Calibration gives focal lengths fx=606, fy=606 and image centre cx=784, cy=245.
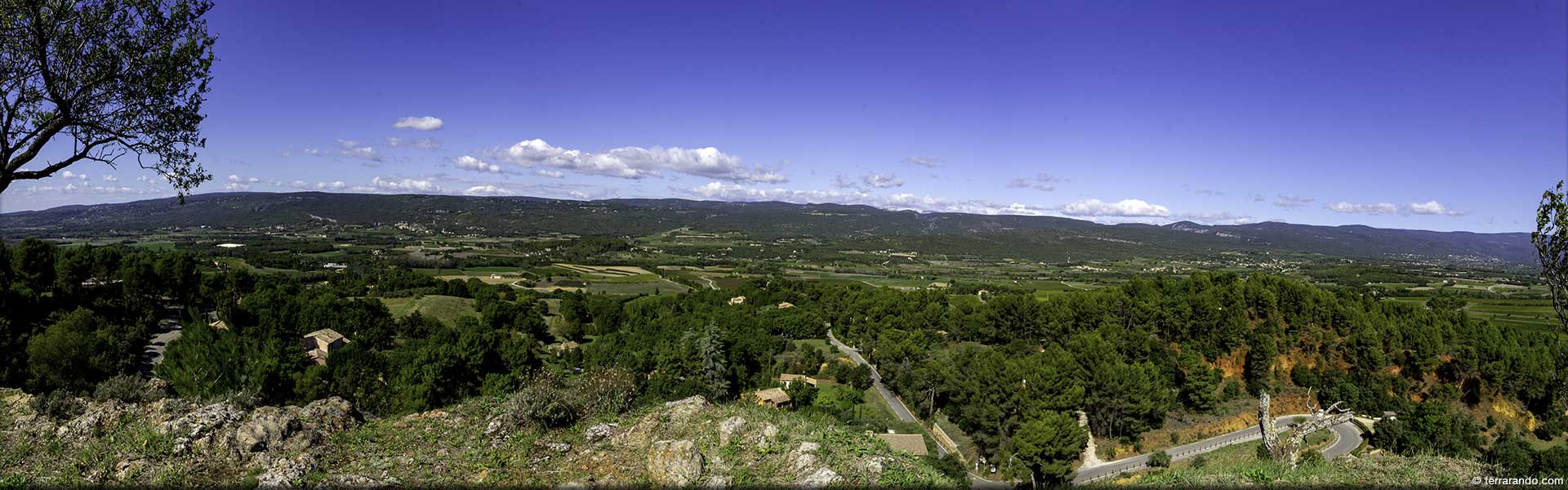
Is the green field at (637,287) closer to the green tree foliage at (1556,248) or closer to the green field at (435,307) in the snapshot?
the green field at (435,307)

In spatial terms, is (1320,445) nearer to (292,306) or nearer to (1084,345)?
Result: (1084,345)

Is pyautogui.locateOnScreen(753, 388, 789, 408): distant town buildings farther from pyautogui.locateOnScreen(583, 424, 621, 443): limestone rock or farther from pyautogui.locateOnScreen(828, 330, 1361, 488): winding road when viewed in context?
pyautogui.locateOnScreen(583, 424, 621, 443): limestone rock

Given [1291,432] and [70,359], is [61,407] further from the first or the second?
[70,359]

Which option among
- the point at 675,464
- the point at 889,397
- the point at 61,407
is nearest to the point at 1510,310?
the point at 889,397

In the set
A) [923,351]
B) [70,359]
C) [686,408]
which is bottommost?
[923,351]

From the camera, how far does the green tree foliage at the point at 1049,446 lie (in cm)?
3075

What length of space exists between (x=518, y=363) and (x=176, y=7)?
104 ft

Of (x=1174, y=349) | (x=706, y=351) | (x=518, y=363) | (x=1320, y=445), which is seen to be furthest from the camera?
(x=1174, y=349)

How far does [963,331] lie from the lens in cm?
6575

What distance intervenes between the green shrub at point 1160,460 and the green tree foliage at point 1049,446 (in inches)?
182

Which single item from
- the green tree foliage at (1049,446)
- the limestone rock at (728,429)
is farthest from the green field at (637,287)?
the limestone rock at (728,429)

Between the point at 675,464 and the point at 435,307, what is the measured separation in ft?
232

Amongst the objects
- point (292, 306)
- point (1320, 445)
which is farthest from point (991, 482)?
point (292, 306)

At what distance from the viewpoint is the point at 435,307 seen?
6825cm
